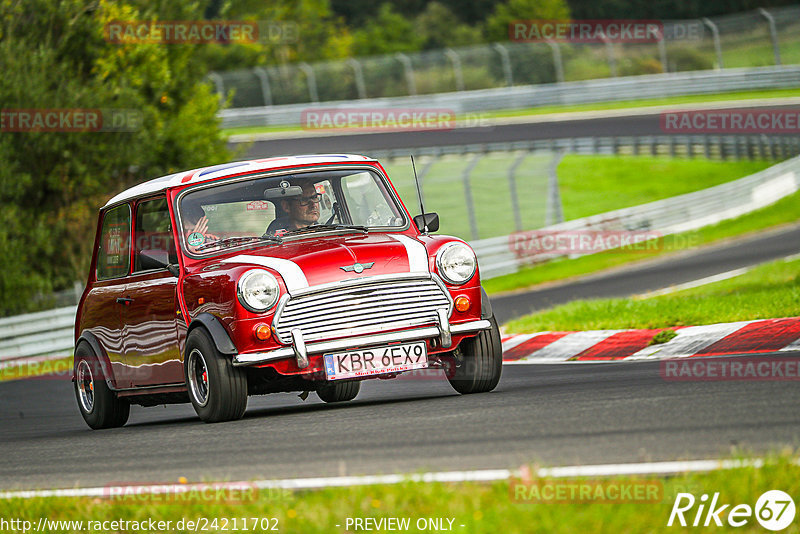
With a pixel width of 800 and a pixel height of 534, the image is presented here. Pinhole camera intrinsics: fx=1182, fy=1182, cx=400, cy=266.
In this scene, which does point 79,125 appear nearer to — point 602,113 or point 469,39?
point 602,113

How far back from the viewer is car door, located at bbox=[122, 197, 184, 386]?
8305mm

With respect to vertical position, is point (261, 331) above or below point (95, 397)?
above

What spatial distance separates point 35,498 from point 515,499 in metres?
2.38

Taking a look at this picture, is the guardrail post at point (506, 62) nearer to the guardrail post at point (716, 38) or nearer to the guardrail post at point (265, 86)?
the guardrail post at point (716, 38)

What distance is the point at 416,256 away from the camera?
7852 millimetres

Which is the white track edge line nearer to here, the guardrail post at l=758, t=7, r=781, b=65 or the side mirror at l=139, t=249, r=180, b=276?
the side mirror at l=139, t=249, r=180, b=276

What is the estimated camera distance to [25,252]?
70.4 feet

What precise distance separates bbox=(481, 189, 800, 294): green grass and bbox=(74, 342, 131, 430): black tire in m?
12.8

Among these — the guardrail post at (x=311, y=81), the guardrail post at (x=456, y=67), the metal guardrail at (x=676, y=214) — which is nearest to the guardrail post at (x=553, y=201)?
the metal guardrail at (x=676, y=214)

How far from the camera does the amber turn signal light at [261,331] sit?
741 cm

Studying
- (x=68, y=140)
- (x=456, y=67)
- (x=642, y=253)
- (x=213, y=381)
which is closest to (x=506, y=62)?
(x=456, y=67)

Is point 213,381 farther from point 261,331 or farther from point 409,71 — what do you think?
point 409,71

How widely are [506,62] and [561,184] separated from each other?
9.85 m

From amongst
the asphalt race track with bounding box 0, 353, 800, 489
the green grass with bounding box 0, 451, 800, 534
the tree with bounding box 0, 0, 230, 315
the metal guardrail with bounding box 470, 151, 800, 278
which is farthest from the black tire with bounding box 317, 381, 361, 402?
the metal guardrail with bounding box 470, 151, 800, 278
